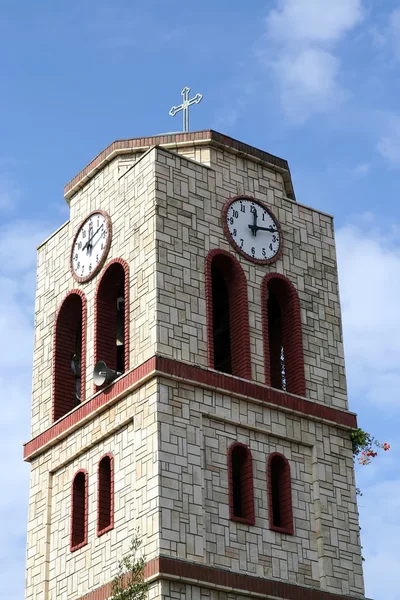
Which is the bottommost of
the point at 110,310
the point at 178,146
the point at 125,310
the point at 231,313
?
the point at 125,310

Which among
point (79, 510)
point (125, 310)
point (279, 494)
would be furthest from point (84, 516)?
point (125, 310)

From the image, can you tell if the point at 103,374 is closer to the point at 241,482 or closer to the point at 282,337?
the point at 241,482

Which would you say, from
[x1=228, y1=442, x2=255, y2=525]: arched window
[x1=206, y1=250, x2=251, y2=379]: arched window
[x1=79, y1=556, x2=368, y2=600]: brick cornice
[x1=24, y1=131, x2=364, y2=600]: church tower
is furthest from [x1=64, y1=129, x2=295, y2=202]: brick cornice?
[x1=79, y1=556, x2=368, y2=600]: brick cornice

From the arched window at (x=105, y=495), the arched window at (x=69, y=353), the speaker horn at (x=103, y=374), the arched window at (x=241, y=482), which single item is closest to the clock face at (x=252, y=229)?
the arched window at (x=69, y=353)

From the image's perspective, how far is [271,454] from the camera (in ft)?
121

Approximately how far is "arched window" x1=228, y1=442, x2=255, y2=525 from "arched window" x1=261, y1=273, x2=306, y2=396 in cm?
224

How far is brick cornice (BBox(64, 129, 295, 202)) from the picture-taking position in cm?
4003

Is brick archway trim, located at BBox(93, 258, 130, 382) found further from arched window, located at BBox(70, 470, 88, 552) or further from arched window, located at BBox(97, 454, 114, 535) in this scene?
arched window, located at BBox(70, 470, 88, 552)

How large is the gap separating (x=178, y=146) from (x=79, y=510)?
32.1 feet

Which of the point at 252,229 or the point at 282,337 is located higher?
the point at 252,229

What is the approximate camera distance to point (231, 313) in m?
38.5

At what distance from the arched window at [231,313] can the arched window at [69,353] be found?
347 centimetres

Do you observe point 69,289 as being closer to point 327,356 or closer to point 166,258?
point 166,258

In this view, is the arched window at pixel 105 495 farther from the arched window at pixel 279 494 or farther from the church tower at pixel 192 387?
the arched window at pixel 279 494
